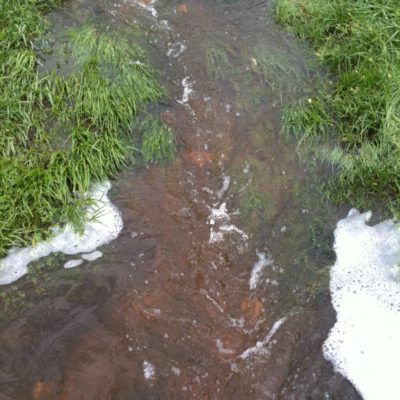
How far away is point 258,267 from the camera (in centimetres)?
422

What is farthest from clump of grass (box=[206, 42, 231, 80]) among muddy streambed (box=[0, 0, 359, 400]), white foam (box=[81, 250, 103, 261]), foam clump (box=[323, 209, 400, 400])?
white foam (box=[81, 250, 103, 261])

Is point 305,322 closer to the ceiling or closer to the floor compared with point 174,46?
closer to the floor

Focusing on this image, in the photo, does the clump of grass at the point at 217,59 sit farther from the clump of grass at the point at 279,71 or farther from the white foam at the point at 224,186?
the white foam at the point at 224,186

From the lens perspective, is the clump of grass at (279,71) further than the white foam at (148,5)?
No

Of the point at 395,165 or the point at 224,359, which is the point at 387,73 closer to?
the point at 395,165

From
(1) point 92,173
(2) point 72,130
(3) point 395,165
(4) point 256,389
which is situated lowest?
(4) point 256,389

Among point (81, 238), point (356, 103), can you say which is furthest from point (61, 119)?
point (356, 103)

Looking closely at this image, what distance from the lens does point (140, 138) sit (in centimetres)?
483

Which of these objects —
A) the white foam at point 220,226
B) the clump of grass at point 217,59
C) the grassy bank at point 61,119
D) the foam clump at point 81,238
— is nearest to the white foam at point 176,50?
the clump of grass at point 217,59

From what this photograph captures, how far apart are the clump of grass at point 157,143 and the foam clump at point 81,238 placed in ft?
1.60

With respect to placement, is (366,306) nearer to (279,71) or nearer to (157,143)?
(157,143)

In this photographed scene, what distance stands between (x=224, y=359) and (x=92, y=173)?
1981 millimetres

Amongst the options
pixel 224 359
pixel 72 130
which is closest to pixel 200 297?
pixel 224 359

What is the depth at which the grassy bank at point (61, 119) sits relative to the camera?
4.27 metres
